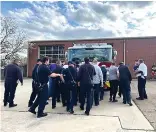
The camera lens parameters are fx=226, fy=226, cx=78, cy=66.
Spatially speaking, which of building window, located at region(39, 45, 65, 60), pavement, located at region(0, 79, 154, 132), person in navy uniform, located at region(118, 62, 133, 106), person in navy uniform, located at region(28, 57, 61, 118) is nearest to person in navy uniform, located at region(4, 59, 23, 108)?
pavement, located at region(0, 79, 154, 132)

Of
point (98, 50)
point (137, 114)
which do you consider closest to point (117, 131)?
point (137, 114)

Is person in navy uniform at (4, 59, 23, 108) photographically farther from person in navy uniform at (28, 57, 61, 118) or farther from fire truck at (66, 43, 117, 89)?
fire truck at (66, 43, 117, 89)

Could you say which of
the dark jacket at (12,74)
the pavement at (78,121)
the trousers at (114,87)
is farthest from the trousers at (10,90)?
the trousers at (114,87)

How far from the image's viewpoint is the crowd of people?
752cm

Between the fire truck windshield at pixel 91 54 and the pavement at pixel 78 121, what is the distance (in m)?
4.09

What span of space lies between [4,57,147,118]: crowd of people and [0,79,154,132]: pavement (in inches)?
14.1

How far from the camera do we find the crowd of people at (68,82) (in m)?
7.52

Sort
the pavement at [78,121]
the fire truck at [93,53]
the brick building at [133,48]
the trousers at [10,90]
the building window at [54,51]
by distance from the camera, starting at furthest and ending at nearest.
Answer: the building window at [54,51]
the brick building at [133,48]
the fire truck at [93,53]
the trousers at [10,90]
the pavement at [78,121]

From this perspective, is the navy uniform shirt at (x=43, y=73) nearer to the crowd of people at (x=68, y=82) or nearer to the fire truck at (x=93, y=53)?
the crowd of people at (x=68, y=82)

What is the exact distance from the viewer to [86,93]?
8102 mm

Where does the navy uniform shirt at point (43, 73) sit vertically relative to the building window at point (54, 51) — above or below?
below

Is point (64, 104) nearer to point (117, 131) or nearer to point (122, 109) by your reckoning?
point (122, 109)

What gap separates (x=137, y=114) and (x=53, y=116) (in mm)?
2869

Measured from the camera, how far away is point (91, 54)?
12367 millimetres
